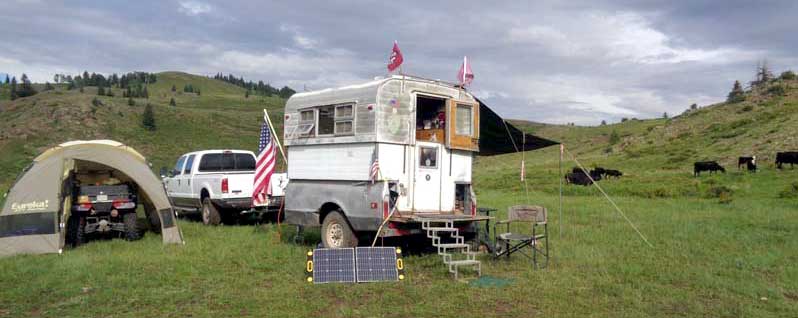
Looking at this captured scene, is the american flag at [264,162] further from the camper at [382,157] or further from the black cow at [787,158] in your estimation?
the black cow at [787,158]

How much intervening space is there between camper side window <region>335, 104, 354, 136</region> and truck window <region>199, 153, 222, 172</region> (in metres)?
6.60

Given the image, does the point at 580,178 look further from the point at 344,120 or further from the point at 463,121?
the point at 344,120

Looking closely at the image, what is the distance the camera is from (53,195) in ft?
37.0

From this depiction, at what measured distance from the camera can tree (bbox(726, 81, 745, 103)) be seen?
48728 millimetres

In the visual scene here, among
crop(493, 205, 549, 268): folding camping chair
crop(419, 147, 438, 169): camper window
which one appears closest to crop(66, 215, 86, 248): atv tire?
crop(419, 147, 438, 169): camper window

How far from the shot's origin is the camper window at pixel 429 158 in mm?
10709

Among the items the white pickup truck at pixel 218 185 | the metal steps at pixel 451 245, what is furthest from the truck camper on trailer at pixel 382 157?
the white pickup truck at pixel 218 185

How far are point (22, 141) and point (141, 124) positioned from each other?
42.8ft

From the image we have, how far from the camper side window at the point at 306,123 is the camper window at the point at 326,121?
0.18 meters

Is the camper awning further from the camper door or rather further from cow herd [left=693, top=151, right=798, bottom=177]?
cow herd [left=693, top=151, right=798, bottom=177]

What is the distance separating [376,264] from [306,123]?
12.0 feet

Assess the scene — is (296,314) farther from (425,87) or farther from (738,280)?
(738,280)

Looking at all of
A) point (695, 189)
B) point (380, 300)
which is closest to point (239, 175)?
point (380, 300)

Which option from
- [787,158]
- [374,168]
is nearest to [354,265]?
[374,168]
